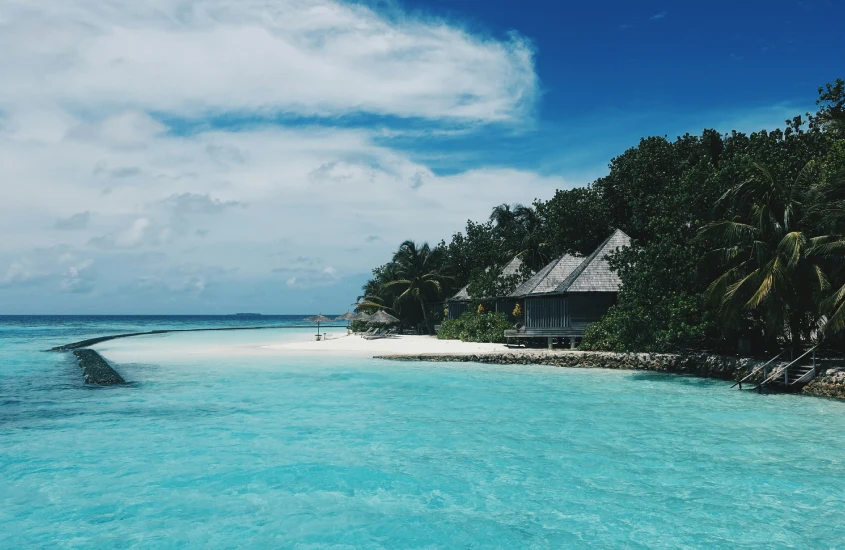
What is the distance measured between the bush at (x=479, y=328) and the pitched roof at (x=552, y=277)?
10.3 feet

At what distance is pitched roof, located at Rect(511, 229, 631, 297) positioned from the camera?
24.3 metres

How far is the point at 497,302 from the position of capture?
33875 millimetres

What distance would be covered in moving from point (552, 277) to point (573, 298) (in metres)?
2.59

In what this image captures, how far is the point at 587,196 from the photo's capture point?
97.2 feet

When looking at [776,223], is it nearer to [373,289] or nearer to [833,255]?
[833,255]

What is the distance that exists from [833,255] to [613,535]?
1182cm

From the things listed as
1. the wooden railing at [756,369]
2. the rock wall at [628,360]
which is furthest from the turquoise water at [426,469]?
the rock wall at [628,360]

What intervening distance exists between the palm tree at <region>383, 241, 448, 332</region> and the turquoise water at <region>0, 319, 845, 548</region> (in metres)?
25.5

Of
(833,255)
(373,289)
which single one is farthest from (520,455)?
(373,289)

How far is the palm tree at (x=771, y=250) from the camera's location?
15.8 metres

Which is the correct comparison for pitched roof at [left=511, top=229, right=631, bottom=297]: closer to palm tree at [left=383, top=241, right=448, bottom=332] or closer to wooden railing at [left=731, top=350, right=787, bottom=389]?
wooden railing at [left=731, top=350, right=787, bottom=389]

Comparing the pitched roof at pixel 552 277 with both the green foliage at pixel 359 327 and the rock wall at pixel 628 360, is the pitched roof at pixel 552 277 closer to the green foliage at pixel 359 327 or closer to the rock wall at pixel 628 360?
the rock wall at pixel 628 360

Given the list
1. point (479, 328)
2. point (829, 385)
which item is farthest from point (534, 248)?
point (829, 385)

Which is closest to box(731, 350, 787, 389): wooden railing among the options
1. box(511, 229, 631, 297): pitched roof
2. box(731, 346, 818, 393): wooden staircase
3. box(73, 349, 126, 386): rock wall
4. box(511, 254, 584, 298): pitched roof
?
box(731, 346, 818, 393): wooden staircase
